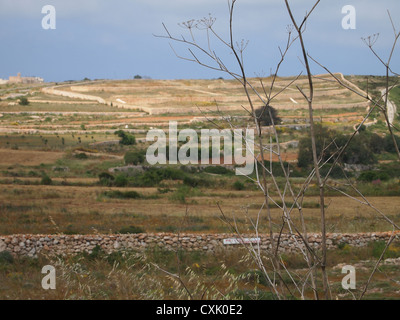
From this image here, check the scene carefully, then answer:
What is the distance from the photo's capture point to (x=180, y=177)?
23547mm

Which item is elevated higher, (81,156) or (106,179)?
(81,156)

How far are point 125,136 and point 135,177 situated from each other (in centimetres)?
1272

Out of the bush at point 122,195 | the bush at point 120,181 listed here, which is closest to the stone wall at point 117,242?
the bush at point 122,195

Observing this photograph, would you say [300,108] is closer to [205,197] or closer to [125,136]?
[125,136]

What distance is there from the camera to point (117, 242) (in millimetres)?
10469

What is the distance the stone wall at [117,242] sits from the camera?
10145mm

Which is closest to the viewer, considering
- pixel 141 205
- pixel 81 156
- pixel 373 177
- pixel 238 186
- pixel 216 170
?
pixel 141 205

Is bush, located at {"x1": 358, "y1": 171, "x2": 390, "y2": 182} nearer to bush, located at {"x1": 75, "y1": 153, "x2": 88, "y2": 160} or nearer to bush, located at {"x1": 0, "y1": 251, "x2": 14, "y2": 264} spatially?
bush, located at {"x1": 75, "y1": 153, "x2": 88, "y2": 160}

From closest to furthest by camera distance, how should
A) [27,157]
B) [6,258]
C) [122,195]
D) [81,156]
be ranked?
[6,258] < [122,195] < [27,157] < [81,156]

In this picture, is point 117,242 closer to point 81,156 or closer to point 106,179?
point 106,179

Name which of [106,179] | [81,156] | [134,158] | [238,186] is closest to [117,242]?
[238,186]

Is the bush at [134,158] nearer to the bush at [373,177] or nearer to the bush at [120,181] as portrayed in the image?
the bush at [120,181]

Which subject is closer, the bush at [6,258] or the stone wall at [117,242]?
the bush at [6,258]
